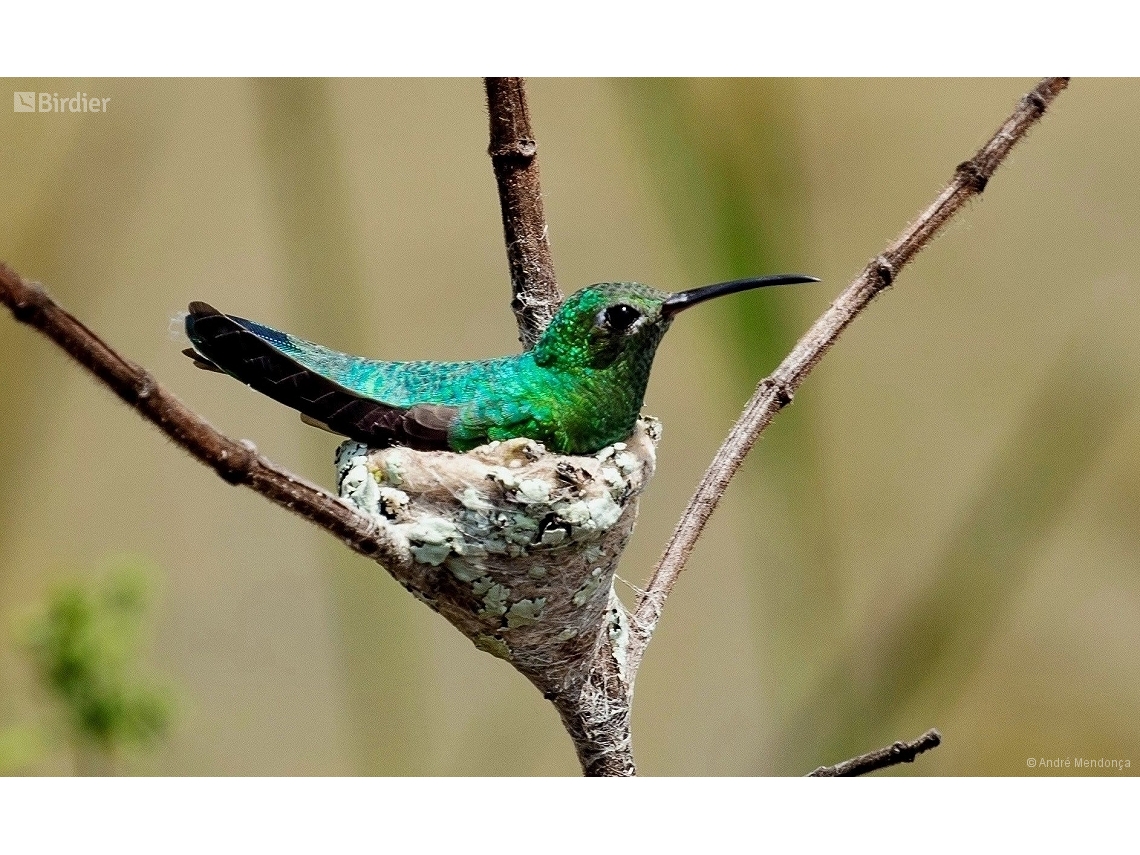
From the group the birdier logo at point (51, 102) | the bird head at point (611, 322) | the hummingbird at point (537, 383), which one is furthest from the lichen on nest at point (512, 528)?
the birdier logo at point (51, 102)

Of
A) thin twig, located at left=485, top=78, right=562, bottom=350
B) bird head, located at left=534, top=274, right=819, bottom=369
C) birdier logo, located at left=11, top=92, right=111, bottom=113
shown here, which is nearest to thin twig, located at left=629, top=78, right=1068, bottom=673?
bird head, located at left=534, top=274, right=819, bottom=369

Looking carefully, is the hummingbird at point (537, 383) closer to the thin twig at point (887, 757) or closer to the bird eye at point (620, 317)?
the bird eye at point (620, 317)

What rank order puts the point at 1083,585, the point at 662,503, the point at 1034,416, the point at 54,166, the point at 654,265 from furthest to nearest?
the point at 662,503 < the point at 654,265 < the point at 1083,585 < the point at 54,166 < the point at 1034,416

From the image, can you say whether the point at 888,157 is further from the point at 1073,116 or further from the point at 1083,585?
the point at 1083,585

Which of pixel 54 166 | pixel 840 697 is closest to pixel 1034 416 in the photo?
pixel 840 697

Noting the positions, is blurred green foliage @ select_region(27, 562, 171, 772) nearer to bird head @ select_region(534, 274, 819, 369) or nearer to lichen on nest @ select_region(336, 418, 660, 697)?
lichen on nest @ select_region(336, 418, 660, 697)

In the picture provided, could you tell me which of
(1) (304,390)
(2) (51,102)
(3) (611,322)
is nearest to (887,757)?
(3) (611,322)
